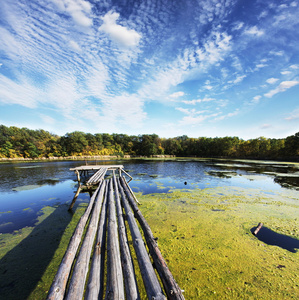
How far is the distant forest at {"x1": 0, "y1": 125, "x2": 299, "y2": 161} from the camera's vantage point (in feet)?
185

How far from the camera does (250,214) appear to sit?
21.4ft

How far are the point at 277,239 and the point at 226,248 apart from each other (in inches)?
84.0

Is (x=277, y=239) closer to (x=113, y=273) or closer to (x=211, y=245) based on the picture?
(x=211, y=245)

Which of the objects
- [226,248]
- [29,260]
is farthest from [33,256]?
[226,248]

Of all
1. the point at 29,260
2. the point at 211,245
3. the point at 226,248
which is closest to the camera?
the point at 29,260

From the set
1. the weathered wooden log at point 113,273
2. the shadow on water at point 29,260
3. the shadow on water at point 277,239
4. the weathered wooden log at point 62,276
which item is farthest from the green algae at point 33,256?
the shadow on water at point 277,239

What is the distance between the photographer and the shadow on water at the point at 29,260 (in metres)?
2.94

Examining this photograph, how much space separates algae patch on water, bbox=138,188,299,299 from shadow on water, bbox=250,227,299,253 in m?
0.22

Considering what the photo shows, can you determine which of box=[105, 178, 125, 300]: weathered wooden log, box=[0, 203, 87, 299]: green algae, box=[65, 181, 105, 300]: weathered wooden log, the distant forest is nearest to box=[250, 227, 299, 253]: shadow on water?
box=[105, 178, 125, 300]: weathered wooden log

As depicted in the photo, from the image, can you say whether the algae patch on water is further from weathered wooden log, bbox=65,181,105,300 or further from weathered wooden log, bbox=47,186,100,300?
weathered wooden log, bbox=47,186,100,300

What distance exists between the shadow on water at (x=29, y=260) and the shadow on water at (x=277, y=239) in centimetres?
679

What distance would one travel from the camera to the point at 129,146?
8988 centimetres

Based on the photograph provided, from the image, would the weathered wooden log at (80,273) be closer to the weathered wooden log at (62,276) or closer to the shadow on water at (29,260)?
the weathered wooden log at (62,276)

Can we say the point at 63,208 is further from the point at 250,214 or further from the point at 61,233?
the point at 250,214
